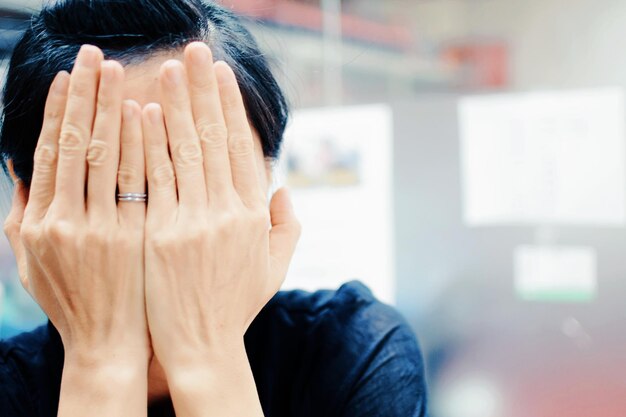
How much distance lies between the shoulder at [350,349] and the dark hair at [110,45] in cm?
26

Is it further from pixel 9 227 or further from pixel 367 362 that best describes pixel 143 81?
pixel 367 362

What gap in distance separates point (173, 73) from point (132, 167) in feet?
0.36

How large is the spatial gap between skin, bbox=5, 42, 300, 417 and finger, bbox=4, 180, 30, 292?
0.05m

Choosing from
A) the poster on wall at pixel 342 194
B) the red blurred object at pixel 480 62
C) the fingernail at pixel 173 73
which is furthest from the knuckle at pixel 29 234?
the red blurred object at pixel 480 62

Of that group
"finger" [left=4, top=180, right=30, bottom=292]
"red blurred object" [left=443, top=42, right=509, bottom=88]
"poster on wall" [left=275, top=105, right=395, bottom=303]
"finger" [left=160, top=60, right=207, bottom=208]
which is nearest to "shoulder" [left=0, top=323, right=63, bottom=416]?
"finger" [left=4, top=180, right=30, bottom=292]

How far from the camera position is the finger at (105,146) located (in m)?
0.62

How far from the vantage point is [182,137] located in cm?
64

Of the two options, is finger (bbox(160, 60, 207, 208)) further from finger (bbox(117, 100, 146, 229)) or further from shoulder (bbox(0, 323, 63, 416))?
shoulder (bbox(0, 323, 63, 416))

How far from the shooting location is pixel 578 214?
4.21ft

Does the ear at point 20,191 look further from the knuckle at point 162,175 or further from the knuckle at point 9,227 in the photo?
the knuckle at point 162,175

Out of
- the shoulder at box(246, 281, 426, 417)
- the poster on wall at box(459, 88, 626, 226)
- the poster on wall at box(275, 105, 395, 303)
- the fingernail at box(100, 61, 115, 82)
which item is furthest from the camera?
the poster on wall at box(275, 105, 395, 303)

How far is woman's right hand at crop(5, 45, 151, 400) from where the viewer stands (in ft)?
2.05

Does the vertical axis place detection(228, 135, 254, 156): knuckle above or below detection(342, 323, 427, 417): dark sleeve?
above

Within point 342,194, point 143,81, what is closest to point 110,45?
point 143,81
